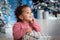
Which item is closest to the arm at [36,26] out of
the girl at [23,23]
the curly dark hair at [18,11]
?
the girl at [23,23]

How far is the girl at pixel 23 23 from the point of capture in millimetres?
968

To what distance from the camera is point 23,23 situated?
989 mm

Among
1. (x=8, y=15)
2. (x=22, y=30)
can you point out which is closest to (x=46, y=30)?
(x=22, y=30)

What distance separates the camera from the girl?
97 cm

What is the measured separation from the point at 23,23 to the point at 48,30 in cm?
18

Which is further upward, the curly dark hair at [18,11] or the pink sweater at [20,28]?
the curly dark hair at [18,11]

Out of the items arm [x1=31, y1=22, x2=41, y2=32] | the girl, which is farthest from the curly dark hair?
arm [x1=31, y1=22, x2=41, y2=32]

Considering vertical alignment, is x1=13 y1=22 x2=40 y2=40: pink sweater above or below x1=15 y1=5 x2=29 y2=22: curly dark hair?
below

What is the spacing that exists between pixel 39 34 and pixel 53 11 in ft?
0.63

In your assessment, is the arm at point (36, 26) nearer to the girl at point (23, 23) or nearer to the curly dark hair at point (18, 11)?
the girl at point (23, 23)

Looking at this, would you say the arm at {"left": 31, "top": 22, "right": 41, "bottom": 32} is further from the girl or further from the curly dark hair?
the curly dark hair

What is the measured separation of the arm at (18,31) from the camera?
0.97 m

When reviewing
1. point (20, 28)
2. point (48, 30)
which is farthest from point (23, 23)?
point (48, 30)

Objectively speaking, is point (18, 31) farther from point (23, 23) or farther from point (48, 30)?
point (48, 30)
